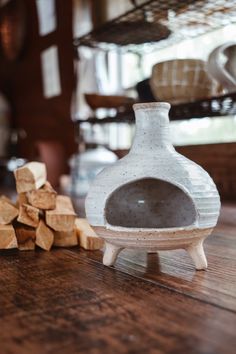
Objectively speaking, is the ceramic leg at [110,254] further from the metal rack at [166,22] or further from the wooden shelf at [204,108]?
the metal rack at [166,22]

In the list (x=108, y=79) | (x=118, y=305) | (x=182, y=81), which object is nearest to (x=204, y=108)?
(x=182, y=81)

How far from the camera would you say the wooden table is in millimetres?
416

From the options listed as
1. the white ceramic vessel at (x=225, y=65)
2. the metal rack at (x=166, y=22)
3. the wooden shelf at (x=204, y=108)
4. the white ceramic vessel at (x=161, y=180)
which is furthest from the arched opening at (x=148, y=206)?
the metal rack at (x=166, y=22)

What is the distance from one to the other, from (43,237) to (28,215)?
0.05 metres

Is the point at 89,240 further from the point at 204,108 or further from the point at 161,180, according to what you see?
the point at 204,108

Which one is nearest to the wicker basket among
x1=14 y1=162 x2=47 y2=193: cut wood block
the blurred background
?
the blurred background

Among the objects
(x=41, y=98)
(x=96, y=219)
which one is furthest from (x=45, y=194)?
(x=41, y=98)

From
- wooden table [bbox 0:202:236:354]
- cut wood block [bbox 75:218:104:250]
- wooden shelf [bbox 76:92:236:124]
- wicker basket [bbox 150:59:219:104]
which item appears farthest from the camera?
wicker basket [bbox 150:59:219:104]

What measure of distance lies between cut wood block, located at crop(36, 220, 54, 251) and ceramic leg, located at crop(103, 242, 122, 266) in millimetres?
195

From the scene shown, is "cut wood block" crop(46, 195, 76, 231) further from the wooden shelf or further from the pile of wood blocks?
the wooden shelf

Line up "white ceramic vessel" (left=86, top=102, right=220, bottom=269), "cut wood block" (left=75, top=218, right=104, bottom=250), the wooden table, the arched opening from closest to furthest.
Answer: the wooden table
"white ceramic vessel" (left=86, top=102, right=220, bottom=269)
the arched opening
"cut wood block" (left=75, top=218, right=104, bottom=250)

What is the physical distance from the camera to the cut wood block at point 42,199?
3.01 feet

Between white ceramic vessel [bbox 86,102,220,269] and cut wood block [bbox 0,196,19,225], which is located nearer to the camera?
white ceramic vessel [bbox 86,102,220,269]

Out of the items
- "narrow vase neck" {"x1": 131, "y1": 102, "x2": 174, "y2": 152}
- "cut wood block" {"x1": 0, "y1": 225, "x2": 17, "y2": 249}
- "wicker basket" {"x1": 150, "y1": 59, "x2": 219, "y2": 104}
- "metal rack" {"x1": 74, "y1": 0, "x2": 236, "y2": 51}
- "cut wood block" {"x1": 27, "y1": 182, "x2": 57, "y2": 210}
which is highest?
"metal rack" {"x1": 74, "y1": 0, "x2": 236, "y2": 51}
